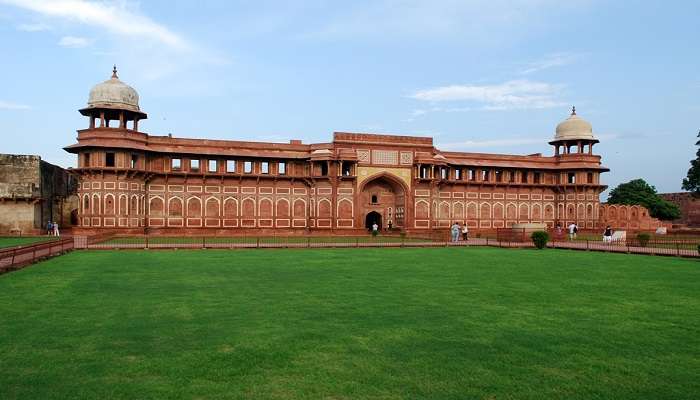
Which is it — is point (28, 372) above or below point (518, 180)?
below

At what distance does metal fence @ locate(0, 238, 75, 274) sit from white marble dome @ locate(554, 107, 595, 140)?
3703 cm

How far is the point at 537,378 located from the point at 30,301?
322 inches

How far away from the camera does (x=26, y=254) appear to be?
56.0ft

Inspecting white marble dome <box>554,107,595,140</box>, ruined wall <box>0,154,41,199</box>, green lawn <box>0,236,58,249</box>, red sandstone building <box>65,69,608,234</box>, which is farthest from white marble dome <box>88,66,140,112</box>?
white marble dome <box>554,107,595,140</box>

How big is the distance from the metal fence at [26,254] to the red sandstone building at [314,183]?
46.5 feet

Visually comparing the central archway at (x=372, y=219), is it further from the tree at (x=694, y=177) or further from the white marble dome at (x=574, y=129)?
the tree at (x=694, y=177)

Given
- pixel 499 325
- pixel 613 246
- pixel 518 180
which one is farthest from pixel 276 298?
pixel 518 180

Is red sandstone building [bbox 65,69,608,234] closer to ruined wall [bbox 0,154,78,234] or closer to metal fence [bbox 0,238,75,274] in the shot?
ruined wall [bbox 0,154,78,234]

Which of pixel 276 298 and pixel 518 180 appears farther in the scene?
pixel 518 180

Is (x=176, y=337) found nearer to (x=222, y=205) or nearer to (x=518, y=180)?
(x=222, y=205)

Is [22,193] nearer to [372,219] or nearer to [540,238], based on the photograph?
[372,219]

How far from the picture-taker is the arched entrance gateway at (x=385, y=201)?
133 feet

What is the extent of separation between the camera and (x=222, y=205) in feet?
125

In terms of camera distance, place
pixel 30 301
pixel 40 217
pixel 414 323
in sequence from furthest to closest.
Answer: pixel 40 217 → pixel 30 301 → pixel 414 323
